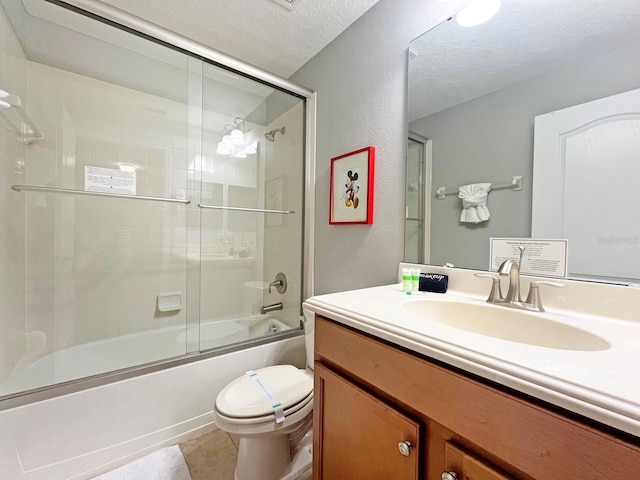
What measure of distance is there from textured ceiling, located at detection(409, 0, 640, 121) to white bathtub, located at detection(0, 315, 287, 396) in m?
1.67

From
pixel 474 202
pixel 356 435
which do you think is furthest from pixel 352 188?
pixel 356 435

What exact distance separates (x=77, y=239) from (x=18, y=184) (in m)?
0.42

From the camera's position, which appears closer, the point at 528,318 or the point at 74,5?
the point at 528,318

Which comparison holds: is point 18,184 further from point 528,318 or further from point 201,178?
point 528,318

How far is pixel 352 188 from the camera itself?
4.87ft

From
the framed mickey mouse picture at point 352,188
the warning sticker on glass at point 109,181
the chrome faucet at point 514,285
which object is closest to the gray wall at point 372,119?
the framed mickey mouse picture at point 352,188

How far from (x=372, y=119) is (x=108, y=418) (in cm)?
191

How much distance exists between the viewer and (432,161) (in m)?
1.19

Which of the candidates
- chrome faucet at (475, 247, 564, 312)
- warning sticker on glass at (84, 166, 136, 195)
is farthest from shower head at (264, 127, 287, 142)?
chrome faucet at (475, 247, 564, 312)

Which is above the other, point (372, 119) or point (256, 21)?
point (256, 21)

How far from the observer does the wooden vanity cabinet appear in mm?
384

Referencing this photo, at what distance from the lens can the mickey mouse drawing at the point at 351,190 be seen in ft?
4.80

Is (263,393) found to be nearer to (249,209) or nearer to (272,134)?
(249,209)

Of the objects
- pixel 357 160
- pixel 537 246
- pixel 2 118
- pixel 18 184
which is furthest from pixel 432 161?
pixel 18 184
